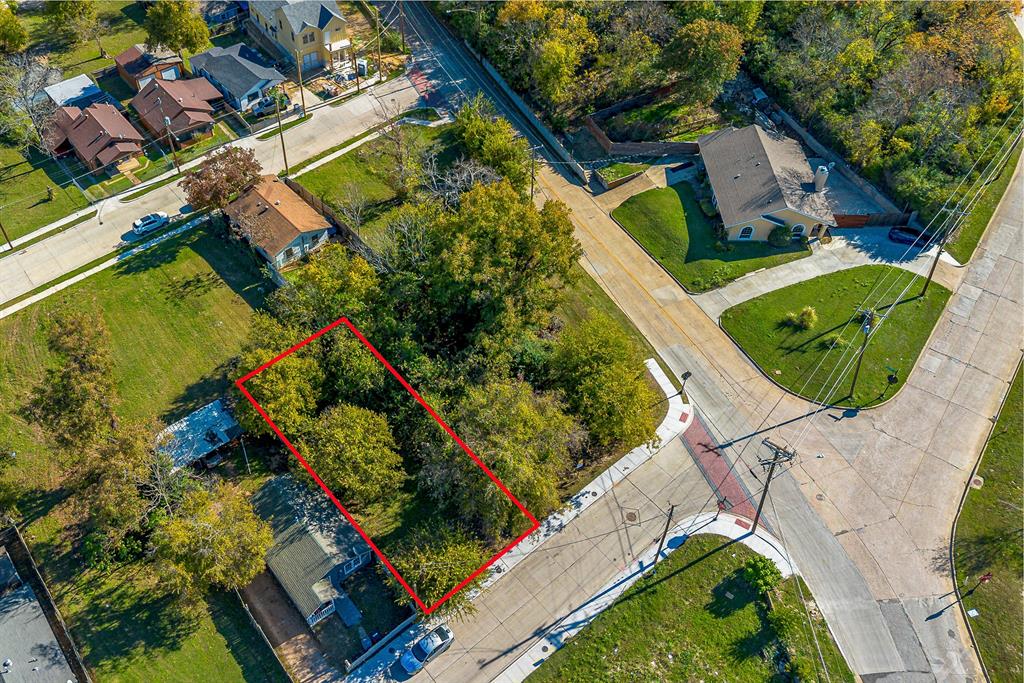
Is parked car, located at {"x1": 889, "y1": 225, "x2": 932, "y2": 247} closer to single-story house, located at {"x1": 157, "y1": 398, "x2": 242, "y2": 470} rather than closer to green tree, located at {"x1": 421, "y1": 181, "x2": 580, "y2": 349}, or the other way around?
green tree, located at {"x1": 421, "y1": 181, "x2": 580, "y2": 349}

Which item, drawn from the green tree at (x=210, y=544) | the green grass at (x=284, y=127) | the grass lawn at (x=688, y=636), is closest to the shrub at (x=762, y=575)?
the grass lawn at (x=688, y=636)

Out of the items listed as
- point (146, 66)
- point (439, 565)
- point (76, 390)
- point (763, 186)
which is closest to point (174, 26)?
point (146, 66)

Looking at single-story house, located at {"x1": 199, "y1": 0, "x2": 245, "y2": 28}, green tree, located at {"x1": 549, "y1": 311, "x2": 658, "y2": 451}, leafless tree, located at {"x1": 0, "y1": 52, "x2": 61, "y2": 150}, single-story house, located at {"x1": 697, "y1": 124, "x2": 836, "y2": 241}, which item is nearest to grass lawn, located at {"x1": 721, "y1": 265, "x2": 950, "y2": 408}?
single-story house, located at {"x1": 697, "y1": 124, "x2": 836, "y2": 241}

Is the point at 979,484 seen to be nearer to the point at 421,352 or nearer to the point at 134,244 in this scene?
the point at 421,352

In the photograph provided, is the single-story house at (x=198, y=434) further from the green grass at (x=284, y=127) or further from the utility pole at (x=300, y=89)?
the utility pole at (x=300, y=89)

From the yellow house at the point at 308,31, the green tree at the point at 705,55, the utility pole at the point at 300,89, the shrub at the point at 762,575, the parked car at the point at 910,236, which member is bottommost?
the shrub at the point at 762,575

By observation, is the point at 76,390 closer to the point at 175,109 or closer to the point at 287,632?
the point at 287,632
